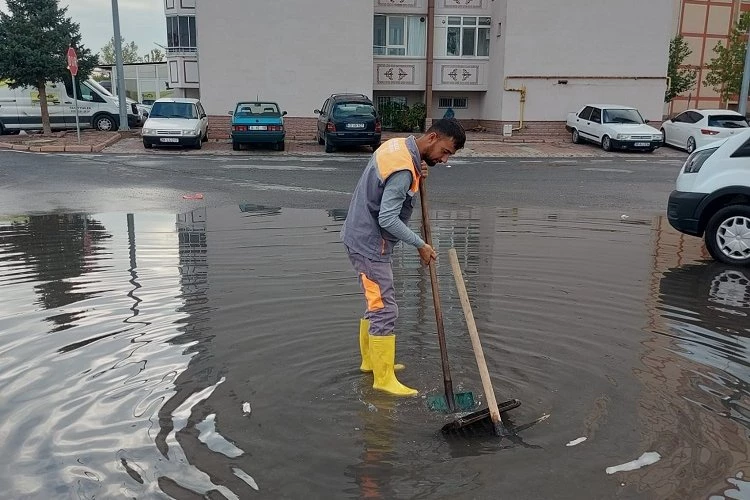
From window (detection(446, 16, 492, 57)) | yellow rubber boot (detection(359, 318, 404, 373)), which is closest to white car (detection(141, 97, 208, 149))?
window (detection(446, 16, 492, 57))

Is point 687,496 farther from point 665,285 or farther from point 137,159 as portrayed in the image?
point 137,159

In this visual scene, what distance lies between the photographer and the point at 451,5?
2909cm

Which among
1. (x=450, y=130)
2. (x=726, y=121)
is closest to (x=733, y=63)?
(x=726, y=121)

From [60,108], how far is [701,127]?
2263 centimetres

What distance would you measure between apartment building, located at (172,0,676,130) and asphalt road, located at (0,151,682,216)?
25.7 feet

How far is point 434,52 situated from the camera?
2916 centimetres

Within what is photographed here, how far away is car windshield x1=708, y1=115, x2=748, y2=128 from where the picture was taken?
22.3 m

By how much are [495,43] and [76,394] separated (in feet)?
89.4

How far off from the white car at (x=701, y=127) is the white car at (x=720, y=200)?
14.5 m

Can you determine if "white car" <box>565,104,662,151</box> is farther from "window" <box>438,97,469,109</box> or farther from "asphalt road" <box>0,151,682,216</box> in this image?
"window" <box>438,97,469,109</box>

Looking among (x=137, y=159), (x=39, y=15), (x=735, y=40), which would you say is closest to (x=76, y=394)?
(x=137, y=159)

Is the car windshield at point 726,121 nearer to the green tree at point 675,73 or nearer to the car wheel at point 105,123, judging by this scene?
the green tree at point 675,73

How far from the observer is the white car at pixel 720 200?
7785 mm

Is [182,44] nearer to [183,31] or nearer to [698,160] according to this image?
[183,31]
